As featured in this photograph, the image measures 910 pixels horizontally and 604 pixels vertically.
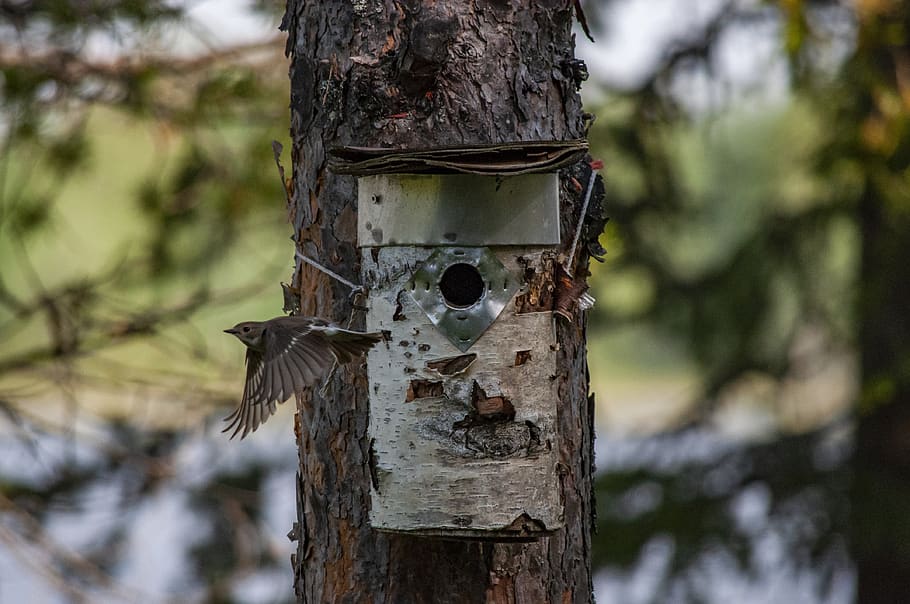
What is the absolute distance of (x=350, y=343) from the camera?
2270 mm

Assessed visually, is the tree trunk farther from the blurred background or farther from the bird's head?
the blurred background

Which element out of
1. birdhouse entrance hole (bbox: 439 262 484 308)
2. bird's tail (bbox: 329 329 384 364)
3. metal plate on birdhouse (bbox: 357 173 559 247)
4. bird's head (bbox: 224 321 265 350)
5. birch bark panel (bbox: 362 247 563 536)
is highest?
metal plate on birdhouse (bbox: 357 173 559 247)

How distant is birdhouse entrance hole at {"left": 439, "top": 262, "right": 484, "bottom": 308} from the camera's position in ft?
7.48

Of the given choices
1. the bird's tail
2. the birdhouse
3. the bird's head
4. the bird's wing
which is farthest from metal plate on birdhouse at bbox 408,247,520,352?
the bird's head

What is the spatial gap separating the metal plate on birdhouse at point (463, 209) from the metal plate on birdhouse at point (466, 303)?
3 centimetres

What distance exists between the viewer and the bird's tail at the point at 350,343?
2246 mm

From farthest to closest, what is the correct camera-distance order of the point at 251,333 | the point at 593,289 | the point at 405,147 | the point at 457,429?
the point at 593,289, the point at 251,333, the point at 405,147, the point at 457,429

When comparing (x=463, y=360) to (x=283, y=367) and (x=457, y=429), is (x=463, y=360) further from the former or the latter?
(x=283, y=367)

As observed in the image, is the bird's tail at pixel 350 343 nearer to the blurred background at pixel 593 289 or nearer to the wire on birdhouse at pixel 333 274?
the wire on birdhouse at pixel 333 274

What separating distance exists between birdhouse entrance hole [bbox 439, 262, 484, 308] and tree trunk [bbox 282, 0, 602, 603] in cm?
23

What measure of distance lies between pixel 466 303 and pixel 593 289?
3570mm

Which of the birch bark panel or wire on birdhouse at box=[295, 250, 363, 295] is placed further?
wire on birdhouse at box=[295, 250, 363, 295]

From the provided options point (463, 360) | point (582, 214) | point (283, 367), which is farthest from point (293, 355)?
point (582, 214)

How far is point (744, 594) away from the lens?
5613 mm
